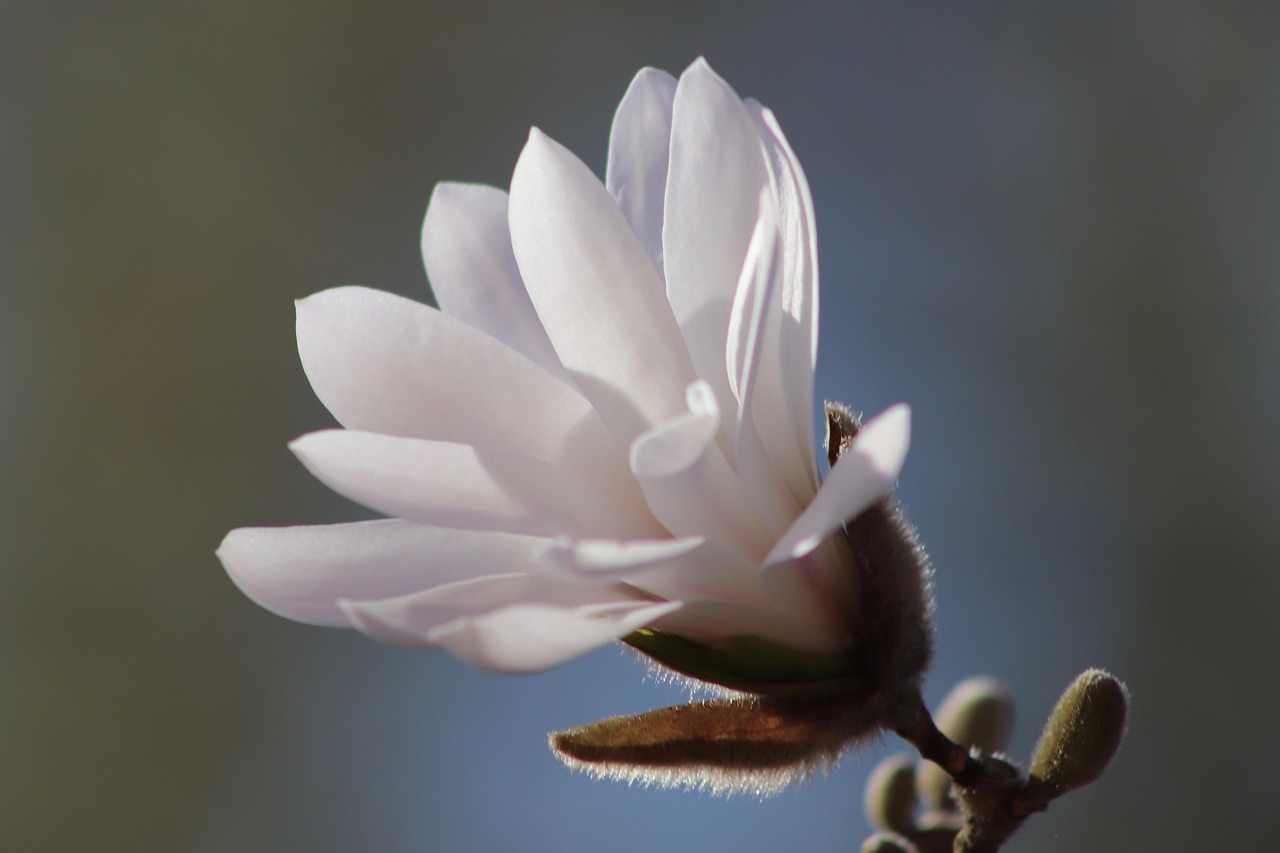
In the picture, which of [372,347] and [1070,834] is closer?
[372,347]

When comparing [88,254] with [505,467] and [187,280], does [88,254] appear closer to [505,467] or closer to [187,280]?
[187,280]

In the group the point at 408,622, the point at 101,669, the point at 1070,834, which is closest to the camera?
the point at 408,622

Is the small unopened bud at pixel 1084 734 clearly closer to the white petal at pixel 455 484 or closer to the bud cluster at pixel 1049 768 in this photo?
the bud cluster at pixel 1049 768

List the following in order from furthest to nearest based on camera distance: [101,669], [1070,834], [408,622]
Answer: [101,669]
[1070,834]
[408,622]

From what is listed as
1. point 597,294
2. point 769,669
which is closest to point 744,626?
point 769,669

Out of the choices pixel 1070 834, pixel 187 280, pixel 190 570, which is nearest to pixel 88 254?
pixel 187 280

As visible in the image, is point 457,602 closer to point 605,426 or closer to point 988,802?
point 605,426
